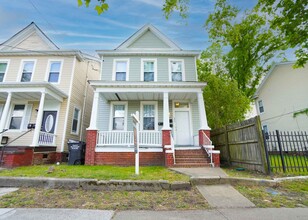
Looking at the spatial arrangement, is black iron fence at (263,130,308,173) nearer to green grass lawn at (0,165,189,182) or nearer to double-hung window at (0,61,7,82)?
green grass lawn at (0,165,189,182)

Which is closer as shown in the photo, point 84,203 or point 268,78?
point 84,203

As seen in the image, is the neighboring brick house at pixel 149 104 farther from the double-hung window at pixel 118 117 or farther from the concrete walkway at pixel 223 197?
the concrete walkway at pixel 223 197

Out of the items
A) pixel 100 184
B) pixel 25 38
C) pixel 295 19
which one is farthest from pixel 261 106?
pixel 25 38

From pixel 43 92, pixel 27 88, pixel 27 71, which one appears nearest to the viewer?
pixel 43 92

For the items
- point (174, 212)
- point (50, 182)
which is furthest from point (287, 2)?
point (50, 182)

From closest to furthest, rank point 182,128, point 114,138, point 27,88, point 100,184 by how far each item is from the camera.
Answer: point 100,184
point 114,138
point 27,88
point 182,128

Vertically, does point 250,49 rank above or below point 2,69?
above

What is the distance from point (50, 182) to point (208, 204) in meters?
4.05

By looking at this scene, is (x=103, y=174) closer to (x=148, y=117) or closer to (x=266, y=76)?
(x=148, y=117)

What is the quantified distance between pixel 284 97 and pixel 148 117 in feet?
45.0

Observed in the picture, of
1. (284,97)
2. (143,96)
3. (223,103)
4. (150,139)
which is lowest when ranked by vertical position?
(150,139)

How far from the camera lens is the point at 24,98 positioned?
10219mm

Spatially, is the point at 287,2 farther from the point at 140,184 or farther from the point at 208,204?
the point at 140,184

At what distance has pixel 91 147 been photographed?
8078mm
